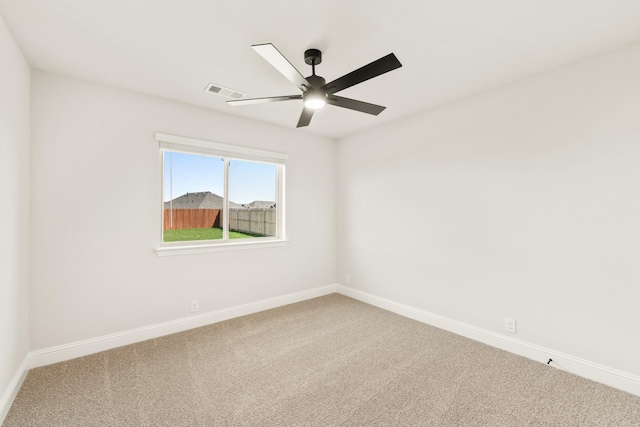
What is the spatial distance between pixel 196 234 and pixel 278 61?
230cm

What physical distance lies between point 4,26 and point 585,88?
4.07m

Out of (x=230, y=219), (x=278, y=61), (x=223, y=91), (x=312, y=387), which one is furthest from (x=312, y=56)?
(x=312, y=387)

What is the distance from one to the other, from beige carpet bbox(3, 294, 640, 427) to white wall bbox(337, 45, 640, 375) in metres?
0.42

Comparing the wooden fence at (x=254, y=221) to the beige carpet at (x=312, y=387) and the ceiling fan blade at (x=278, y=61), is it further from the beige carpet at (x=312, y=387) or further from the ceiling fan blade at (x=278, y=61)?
the ceiling fan blade at (x=278, y=61)

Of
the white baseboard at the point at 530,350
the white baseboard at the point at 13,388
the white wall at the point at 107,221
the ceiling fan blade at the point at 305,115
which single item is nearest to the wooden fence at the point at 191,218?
the white wall at the point at 107,221

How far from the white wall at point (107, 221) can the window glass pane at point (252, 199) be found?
1.10 ft

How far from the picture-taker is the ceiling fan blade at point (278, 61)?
5.17ft

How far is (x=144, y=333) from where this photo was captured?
281cm

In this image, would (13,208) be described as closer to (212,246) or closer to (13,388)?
A: (13,388)

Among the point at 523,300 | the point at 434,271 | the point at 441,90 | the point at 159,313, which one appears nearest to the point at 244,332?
the point at 159,313

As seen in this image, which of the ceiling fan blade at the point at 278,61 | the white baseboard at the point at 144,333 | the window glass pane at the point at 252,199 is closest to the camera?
the ceiling fan blade at the point at 278,61

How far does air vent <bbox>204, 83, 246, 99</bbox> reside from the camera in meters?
2.67

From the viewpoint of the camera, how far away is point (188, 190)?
3230mm

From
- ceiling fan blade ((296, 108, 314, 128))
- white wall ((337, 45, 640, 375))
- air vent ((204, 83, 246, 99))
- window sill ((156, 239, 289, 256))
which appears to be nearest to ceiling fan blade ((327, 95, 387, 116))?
ceiling fan blade ((296, 108, 314, 128))
